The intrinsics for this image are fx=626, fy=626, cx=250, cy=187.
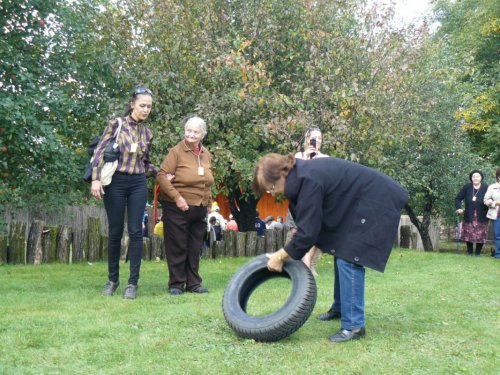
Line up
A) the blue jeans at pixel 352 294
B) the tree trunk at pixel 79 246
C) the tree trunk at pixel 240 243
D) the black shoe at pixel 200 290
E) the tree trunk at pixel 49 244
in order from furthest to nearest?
the tree trunk at pixel 240 243 → the tree trunk at pixel 79 246 → the tree trunk at pixel 49 244 → the black shoe at pixel 200 290 → the blue jeans at pixel 352 294

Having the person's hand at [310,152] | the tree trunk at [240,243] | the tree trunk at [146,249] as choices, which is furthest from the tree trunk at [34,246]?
the person's hand at [310,152]

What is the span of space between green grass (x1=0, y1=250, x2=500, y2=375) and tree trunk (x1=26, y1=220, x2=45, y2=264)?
2.17 m

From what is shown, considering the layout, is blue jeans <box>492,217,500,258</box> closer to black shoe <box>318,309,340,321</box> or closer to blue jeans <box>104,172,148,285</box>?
black shoe <box>318,309,340,321</box>

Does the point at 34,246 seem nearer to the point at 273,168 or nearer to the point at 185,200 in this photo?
the point at 185,200

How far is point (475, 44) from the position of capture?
25203 millimetres

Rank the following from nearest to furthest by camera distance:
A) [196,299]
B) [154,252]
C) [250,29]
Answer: [196,299]
[154,252]
[250,29]

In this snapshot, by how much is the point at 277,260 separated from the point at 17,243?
616 cm

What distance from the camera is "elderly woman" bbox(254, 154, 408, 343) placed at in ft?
14.5

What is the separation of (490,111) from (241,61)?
16.8 meters

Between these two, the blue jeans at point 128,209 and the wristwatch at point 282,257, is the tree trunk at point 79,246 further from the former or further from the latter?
the wristwatch at point 282,257

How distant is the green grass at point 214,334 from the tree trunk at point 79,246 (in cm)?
257

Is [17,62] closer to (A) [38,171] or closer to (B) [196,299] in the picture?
(A) [38,171]

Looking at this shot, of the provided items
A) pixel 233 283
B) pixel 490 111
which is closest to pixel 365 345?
pixel 233 283

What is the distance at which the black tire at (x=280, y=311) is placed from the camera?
4.32 meters
